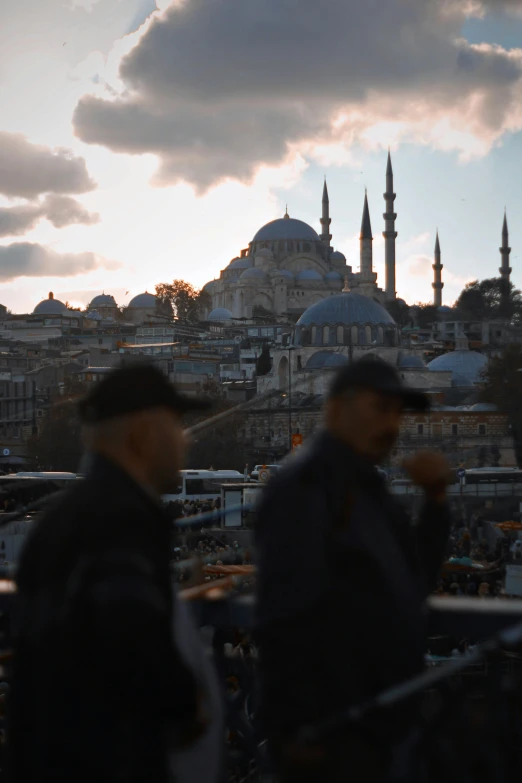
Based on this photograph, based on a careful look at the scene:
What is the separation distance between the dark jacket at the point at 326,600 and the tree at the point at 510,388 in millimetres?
36495

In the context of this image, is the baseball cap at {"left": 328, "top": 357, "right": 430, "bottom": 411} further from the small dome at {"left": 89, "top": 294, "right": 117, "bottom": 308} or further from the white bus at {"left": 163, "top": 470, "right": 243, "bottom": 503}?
the small dome at {"left": 89, "top": 294, "right": 117, "bottom": 308}

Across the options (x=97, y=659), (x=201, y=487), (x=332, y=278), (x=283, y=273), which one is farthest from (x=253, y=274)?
(x=97, y=659)

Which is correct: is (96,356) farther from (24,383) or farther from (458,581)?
(458,581)

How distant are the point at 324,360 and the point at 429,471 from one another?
46.9 meters

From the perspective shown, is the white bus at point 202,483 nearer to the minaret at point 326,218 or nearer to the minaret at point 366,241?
the minaret at point 366,241

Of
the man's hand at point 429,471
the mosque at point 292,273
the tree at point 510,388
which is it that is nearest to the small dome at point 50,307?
the mosque at point 292,273

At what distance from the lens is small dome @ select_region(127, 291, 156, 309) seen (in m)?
86.7

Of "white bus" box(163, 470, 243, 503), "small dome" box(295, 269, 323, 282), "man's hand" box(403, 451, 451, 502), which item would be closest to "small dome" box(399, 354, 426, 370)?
"white bus" box(163, 470, 243, 503)

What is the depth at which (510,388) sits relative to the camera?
39.9 meters

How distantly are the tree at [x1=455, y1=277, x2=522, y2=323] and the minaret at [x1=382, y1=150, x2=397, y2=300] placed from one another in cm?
472

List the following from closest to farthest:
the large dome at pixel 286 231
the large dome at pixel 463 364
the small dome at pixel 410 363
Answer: the small dome at pixel 410 363 < the large dome at pixel 463 364 < the large dome at pixel 286 231

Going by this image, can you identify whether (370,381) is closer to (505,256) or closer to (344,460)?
(344,460)

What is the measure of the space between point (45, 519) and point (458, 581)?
1010cm

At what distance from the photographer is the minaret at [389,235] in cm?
7538
